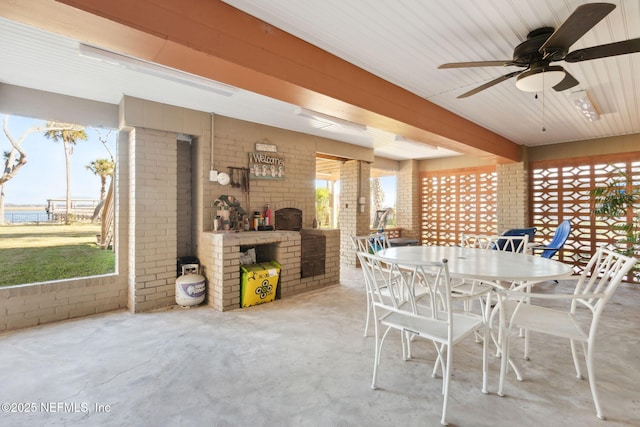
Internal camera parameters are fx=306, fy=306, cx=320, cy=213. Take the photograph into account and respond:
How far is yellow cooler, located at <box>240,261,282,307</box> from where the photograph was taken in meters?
3.94

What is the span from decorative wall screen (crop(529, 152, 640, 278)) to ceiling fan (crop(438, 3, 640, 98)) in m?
4.20

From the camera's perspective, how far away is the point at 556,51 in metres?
2.12

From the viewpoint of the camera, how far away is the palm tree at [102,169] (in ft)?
15.0

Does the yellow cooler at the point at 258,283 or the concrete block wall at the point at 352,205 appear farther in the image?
the concrete block wall at the point at 352,205

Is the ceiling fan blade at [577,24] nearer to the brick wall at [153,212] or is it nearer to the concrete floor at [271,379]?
the concrete floor at [271,379]

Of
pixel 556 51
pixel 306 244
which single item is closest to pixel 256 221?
pixel 306 244

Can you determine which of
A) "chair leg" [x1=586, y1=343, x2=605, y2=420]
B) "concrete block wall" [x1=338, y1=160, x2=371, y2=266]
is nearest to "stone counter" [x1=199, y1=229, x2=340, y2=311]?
"concrete block wall" [x1=338, y1=160, x2=371, y2=266]

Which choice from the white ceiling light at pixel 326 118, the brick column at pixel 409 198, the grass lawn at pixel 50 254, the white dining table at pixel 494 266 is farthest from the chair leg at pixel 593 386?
the brick column at pixel 409 198

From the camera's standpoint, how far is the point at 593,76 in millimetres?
3137

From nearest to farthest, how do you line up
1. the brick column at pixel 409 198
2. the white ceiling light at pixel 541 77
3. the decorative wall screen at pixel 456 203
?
1. the white ceiling light at pixel 541 77
2. the decorative wall screen at pixel 456 203
3. the brick column at pixel 409 198

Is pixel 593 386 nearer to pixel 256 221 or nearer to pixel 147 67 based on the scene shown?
pixel 256 221

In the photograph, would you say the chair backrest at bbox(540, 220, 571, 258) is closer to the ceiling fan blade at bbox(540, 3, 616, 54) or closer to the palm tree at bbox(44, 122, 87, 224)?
the ceiling fan blade at bbox(540, 3, 616, 54)

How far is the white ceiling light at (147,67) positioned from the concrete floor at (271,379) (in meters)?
2.50

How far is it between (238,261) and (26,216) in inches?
118
